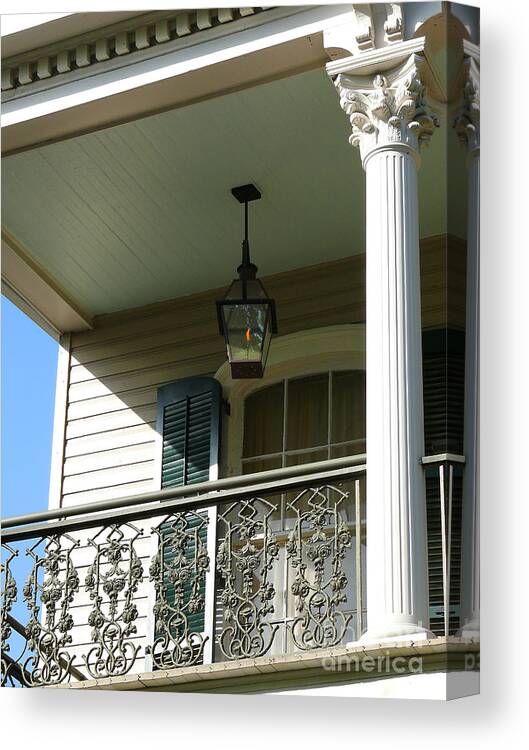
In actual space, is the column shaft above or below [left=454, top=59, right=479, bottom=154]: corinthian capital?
below

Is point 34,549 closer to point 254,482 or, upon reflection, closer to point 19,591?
point 19,591

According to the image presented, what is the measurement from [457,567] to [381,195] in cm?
146

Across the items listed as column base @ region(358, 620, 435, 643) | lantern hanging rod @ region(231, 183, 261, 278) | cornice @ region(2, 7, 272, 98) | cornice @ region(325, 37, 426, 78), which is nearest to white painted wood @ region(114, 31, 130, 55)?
cornice @ region(2, 7, 272, 98)

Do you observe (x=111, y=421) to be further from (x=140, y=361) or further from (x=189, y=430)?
(x=189, y=430)

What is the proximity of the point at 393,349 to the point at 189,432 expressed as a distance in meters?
2.35

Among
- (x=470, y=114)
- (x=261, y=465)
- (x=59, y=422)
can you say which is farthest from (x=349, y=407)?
(x=470, y=114)

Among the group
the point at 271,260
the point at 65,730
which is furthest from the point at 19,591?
the point at 271,260

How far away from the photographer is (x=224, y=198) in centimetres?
736

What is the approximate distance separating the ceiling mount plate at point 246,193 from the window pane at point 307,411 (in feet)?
3.20

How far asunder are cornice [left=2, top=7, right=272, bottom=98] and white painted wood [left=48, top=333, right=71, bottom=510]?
1.99 m

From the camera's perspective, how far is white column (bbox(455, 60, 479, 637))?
5.17 m

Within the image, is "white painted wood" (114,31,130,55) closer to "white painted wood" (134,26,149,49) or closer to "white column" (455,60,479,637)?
"white painted wood" (134,26,149,49)

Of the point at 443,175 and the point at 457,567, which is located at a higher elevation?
the point at 443,175

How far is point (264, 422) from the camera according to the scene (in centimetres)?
768
